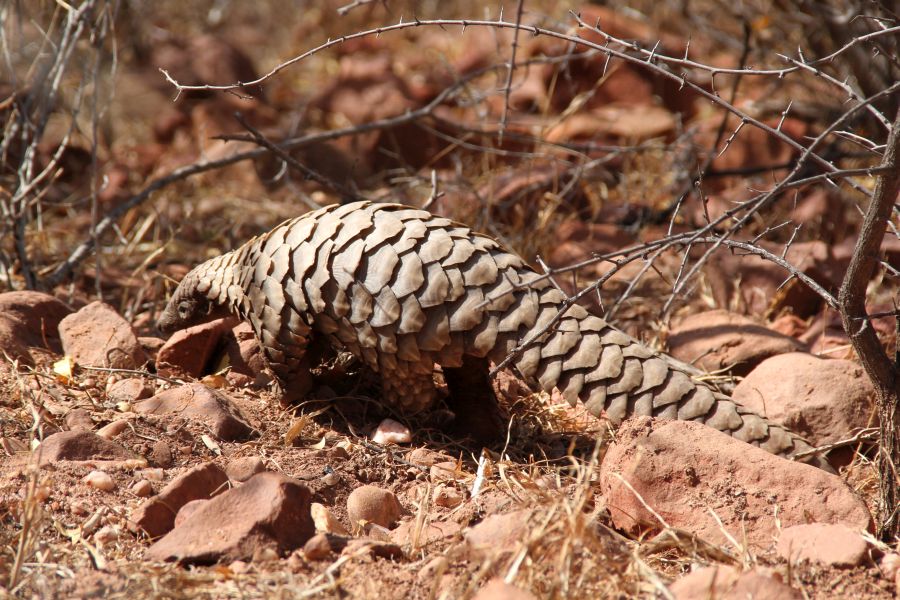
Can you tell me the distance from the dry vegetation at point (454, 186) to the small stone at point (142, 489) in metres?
0.02

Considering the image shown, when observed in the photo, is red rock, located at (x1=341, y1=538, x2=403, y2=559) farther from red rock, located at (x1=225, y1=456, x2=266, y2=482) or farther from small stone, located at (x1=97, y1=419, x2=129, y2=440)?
small stone, located at (x1=97, y1=419, x2=129, y2=440)

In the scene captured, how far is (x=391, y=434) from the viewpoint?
2779 millimetres

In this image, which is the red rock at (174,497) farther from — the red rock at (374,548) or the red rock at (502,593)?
the red rock at (502,593)

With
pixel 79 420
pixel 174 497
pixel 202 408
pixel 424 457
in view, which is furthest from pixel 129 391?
pixel 424 457

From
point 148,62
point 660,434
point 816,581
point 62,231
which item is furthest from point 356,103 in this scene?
point 816,581

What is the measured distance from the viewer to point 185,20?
8617 mm

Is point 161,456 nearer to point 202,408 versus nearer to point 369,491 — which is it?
point 202,408

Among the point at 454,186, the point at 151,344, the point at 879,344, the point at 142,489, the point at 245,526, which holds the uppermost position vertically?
the point at 879,344

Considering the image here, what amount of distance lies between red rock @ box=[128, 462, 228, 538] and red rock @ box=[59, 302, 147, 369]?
0.92m

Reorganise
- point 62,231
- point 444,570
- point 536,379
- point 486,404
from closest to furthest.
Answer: point 444,570 → point 536,379 → point 486,404 → point 62,231

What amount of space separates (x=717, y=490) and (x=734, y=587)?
0.51 m

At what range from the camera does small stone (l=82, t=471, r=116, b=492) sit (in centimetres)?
230

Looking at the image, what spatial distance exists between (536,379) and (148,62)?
5.74m

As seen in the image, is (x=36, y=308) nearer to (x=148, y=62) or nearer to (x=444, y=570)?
(x=444, y=570)
